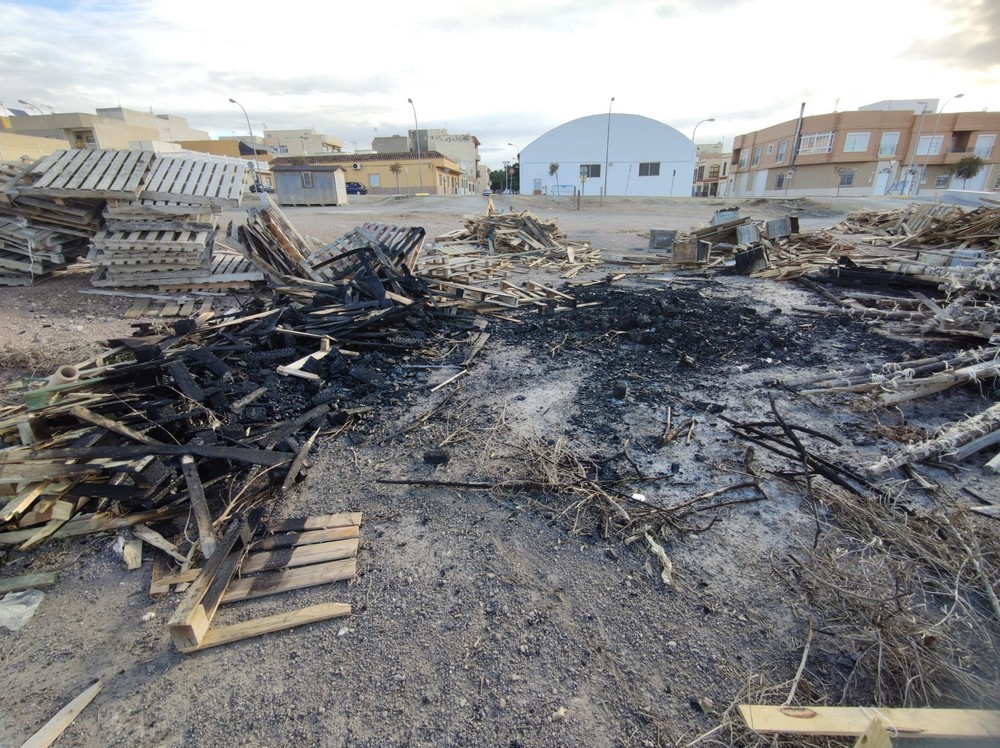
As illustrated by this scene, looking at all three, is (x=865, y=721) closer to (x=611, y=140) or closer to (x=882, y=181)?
(x=611, y=140)

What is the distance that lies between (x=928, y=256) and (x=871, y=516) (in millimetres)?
12810

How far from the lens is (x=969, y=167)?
4844 centimetres

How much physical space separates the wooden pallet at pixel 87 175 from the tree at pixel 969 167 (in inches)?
2806

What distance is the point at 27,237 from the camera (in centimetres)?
797

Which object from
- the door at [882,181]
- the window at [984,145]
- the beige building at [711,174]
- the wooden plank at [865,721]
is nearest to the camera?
the wooden plank at [865,721]

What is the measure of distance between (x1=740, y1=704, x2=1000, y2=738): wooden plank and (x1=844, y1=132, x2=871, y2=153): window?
6293 centimetres

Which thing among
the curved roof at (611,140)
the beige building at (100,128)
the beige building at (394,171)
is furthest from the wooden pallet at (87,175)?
the curved roof at (611,140)

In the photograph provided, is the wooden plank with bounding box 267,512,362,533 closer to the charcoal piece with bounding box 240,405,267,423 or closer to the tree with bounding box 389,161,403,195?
the charcoal piece with bounding box 240,405,267,423

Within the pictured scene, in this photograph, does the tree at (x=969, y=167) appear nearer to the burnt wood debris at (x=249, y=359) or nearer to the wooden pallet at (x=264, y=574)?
the burnt wood debris at (x=249, y=359)

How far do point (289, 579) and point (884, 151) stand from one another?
66593 mm

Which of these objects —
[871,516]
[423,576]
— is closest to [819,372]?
[871,516]

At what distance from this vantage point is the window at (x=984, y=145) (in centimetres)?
5016

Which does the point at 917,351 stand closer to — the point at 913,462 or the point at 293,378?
the point at 913,462

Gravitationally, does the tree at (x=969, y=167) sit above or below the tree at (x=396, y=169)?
below
